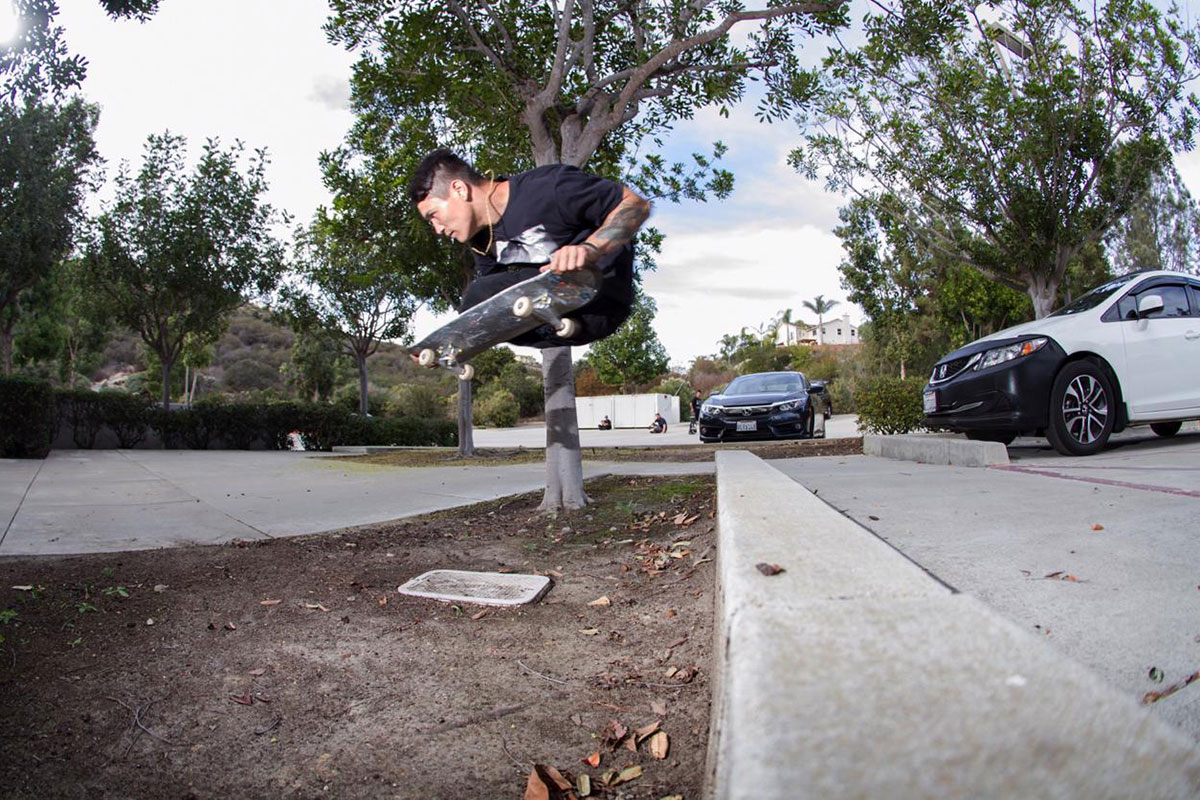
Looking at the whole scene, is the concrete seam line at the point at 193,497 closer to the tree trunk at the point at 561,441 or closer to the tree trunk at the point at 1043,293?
the tree trunk at the point at 561,441

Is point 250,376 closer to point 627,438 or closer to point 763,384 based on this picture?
point 627,438

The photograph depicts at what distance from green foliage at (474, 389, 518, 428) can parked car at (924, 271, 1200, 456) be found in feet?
118

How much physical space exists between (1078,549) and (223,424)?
732 inches

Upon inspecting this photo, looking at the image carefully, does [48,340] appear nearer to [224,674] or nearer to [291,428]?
[291,428]

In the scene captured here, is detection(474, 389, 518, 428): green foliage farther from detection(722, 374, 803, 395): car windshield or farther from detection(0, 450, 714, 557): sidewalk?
detection(0, 450, 714, 557): sidewalk

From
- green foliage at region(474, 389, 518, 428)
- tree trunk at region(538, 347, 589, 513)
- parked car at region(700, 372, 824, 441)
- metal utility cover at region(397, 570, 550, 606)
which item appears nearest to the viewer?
metal utility cover at region(397, 570, 550, 606)

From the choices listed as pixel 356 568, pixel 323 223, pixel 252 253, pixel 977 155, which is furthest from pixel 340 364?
pixel 356 568

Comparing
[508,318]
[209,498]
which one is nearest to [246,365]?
[209,498]

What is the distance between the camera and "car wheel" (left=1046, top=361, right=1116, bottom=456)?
6.78 m

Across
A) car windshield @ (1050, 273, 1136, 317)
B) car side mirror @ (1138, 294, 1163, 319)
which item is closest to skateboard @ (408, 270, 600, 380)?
car side mirror @ (1138, 294, 1163, 319)

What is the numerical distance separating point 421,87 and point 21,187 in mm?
12043

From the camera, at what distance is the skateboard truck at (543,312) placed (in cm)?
268

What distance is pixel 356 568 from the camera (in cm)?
379

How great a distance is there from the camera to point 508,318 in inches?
113
